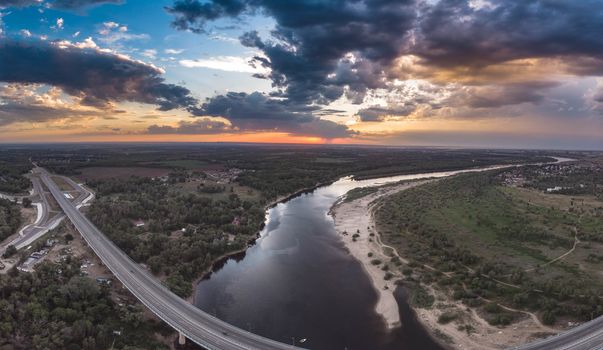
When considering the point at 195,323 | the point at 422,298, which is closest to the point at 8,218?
the point at 195,323

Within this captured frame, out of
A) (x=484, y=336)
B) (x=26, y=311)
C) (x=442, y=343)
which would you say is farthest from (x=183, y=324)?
(x=484, y=336)

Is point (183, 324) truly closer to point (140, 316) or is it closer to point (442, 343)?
point (140, 316)

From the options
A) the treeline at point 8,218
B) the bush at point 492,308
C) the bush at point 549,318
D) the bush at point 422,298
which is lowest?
the bush at point 422,298

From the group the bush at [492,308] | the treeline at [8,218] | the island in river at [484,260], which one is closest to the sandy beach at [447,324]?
the island in river at [484,260]

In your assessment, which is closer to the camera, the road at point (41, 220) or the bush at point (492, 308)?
the bush at point (492, 308)

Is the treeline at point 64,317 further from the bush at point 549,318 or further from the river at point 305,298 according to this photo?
the bush at point 549,318

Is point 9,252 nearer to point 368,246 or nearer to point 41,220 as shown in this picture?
point 41,220
